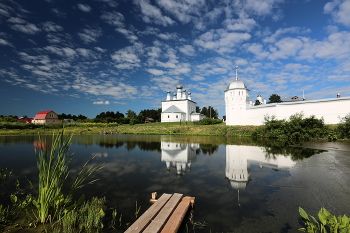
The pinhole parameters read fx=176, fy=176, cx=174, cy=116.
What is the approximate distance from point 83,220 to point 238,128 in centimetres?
2779

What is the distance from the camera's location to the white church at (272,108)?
22.9 metres

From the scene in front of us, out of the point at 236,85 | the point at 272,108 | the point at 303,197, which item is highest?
the point at 236,85

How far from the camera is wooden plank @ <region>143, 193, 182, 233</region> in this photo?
2.87 m

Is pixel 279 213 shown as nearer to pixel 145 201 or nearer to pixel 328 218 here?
pixel 328 218

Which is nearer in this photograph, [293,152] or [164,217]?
[164,217]

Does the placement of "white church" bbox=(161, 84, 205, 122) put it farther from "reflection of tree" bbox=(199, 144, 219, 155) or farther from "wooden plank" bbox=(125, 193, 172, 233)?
"wooden plank" bbox=(125, 193, 172, 233)

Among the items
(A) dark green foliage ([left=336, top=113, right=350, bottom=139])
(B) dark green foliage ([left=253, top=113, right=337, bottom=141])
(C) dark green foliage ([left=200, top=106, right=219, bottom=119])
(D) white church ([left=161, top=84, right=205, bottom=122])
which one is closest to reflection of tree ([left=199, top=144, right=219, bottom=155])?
(B) dark green foliage ([left=253, top=113, right=337, bottom=141])

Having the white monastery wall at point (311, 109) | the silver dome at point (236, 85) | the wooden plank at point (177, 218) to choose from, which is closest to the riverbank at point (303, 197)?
the wooden plank at point (177, 218)

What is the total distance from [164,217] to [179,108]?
53.1 metres

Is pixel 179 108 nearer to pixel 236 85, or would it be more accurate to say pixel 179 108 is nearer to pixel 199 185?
pixel 236 85

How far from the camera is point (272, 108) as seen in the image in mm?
28562

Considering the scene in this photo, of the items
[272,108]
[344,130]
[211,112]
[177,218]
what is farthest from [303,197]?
[211,112]

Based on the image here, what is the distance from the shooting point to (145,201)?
14.2 feet

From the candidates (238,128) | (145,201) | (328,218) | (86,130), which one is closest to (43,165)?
(145,201)
